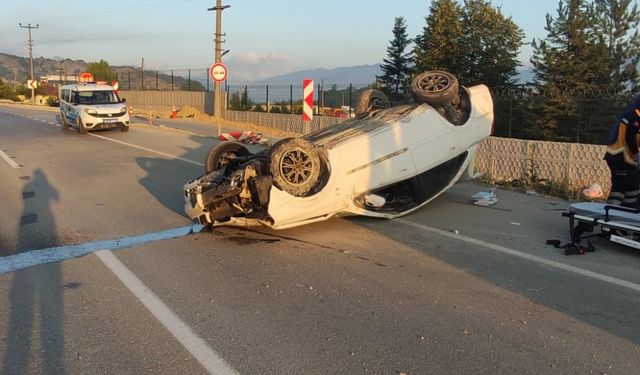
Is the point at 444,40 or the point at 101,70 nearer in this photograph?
the point at 444,40

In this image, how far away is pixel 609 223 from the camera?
5973 mm

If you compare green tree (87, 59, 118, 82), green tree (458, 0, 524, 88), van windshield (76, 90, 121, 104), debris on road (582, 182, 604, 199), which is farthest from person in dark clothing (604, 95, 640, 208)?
green tree (87, 59, 118, 82)

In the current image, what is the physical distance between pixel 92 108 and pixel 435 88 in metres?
16.3

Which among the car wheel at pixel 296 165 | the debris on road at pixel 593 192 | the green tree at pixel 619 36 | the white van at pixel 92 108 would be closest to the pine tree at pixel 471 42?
the green tree at pixel 619 36

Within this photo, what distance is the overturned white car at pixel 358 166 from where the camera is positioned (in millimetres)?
6199

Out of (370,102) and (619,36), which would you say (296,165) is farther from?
(619,36)

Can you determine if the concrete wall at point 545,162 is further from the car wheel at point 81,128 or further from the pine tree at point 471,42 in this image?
the pine tree at point 471,42

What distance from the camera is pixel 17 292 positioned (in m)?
4.68

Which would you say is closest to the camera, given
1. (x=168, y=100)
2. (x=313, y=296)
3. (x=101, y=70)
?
(x=313, y=296)

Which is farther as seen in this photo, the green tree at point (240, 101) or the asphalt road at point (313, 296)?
the green tree at point (240, 101)

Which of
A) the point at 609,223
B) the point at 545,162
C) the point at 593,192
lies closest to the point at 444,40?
the point at 545,162

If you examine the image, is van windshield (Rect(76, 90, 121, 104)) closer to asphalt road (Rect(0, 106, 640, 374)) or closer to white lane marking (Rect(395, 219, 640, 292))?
asphalt road (Rect(0, 106, 640, 374))

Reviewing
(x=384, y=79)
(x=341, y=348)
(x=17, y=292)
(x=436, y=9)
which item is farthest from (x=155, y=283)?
(x=384, y=79)

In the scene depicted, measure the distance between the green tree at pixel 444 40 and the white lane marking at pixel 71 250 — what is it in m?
28.4
